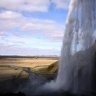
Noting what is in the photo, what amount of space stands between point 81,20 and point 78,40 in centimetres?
452

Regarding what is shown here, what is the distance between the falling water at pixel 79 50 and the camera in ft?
163

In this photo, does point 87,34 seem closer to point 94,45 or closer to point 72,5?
point 94,45

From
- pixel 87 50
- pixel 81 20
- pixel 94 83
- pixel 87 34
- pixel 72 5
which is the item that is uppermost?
pixel 72 5

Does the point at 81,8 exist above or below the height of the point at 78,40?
above

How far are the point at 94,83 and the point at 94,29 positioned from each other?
11694 mm

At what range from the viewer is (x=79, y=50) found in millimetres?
50094

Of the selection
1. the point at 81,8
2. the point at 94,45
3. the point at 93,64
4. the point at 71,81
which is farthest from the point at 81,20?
the point at 71,81

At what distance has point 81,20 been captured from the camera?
5081 cm

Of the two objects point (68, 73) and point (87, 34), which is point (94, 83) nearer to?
point (68, 73)

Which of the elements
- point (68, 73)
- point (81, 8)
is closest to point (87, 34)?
point (81, 8)

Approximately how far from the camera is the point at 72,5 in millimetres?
53219

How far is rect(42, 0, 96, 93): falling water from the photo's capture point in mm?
49719

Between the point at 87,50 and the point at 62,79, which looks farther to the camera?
the point at 62,79

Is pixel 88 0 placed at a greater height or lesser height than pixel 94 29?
greater
